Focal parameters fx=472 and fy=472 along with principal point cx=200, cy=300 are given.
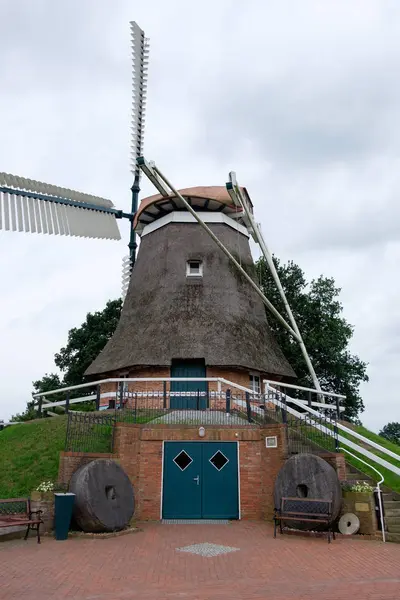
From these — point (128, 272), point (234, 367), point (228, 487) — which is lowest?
point (228, 487)

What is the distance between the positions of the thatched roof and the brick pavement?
8.59m

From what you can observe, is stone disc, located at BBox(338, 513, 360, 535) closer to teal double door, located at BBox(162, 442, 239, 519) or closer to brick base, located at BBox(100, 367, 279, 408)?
teal double door, located at BBox(162, 442, 239, 519)

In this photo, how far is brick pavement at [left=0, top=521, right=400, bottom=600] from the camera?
248 inches

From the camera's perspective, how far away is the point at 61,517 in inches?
403

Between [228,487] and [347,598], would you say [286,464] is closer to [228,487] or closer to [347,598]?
[228,487]

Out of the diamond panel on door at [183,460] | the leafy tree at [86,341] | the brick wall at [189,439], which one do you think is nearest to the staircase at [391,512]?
the brick wall at [189,439]

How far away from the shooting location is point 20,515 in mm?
10344

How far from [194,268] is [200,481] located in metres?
11.0

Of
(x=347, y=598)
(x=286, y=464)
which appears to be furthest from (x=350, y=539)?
(x=347, y=598)

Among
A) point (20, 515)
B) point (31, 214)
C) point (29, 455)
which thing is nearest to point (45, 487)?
point (20, 515)

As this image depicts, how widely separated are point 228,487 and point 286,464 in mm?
2394

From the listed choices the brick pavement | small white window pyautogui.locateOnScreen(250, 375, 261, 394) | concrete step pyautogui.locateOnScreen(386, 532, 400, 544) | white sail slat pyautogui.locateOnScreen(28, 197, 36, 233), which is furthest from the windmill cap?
concrete step pyautogui.locateOnScreen(386, 532, 400, 544)

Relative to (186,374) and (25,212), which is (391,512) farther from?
(25,212)

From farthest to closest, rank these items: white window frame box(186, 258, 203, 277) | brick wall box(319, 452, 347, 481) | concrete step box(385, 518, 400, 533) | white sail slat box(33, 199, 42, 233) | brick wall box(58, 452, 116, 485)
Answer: white window frame box(186, 258, 203, 277) < white sail slat box(33, 199, 42, 233) < brick wall box(319, 452, 347, 481) < brick wall box(58, 452, 116, 485) < concrete step box(385, 518, 400, 533)
